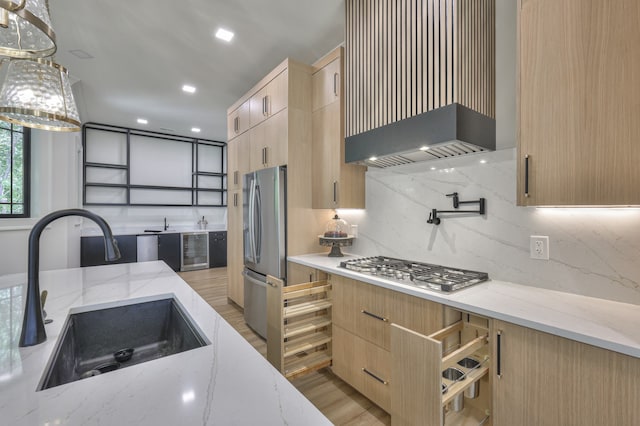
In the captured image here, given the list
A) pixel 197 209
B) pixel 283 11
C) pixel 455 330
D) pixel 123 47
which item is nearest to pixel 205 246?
pixel 197 209

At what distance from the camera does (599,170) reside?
1.17 m

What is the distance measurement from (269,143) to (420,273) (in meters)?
1.94

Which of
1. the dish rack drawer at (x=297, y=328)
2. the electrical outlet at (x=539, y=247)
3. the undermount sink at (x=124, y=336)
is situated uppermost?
the electrical outlet at (x=539, y=247)

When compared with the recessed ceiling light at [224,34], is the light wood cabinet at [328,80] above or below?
below

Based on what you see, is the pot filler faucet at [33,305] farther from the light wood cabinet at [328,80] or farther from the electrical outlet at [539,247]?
the light wood cabinet at [328,80]

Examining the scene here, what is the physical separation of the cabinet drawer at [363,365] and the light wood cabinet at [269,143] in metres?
1.63

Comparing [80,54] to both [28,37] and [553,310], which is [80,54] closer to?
[28,37]

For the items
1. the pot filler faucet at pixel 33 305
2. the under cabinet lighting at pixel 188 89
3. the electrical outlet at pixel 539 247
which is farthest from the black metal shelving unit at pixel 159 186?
the electrical outlet at pixel 539 247

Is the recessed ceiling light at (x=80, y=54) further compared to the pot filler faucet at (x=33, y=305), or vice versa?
the recessed ceiling light at (x=80, y=54)

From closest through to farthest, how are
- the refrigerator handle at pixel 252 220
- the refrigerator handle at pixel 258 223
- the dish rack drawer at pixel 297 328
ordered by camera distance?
the dish rack drawer at pixel 297 328
the refrigerator handle at pixel 258 223
the refrigerator handle at pixel 252 220

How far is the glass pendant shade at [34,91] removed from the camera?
1.34 meters

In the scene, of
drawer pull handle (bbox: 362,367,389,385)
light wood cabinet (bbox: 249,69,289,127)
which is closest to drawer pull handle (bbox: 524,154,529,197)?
drawer pull handle (bbox: 362,367,389,385)

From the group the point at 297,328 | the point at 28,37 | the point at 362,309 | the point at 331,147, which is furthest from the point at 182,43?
the point at 362,309

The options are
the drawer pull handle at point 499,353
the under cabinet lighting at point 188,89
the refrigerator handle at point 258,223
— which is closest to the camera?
the drawer pull handle at point 499,353
